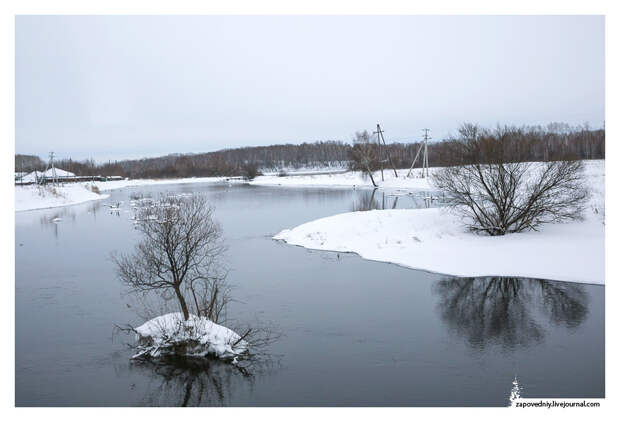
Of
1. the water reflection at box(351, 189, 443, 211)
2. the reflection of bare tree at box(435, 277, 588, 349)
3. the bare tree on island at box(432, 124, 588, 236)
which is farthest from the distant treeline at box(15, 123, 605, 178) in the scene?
the reflection of bare tree at box(435, 277, 588, 349)

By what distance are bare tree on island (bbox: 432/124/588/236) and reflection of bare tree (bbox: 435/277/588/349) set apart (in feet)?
16.7

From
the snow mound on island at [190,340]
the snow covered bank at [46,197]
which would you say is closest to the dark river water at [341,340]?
the snow mound on island at [190,340]

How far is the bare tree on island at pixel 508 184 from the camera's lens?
1747 cm

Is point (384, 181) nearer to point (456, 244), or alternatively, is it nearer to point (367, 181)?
point (367, 181)

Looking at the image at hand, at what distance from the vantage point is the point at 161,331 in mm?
9289

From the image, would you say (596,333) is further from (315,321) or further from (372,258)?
(372,258)

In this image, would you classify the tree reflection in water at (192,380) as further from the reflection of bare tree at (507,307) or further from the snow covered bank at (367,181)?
the snow covered bank at (367,181)

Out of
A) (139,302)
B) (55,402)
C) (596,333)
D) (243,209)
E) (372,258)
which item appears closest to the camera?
(55,402)

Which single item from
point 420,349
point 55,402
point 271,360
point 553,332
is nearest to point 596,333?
point 553,332

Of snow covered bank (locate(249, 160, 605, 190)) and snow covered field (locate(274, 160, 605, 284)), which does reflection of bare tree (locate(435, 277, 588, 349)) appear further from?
snow covered bank (locate(249, 160, 605, 190))

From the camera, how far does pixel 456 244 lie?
1736cm

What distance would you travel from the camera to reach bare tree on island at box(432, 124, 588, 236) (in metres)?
17.5

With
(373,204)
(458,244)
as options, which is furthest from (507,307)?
(373,204)

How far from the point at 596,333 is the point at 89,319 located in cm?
1129
